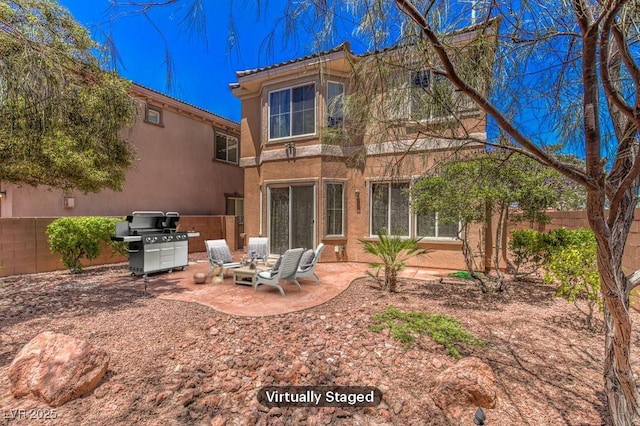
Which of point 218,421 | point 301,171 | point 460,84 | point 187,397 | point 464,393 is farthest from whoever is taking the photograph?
point 301,171

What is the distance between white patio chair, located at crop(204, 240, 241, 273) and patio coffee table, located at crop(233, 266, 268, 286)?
565 mm

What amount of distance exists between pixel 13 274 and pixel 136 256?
402 cm

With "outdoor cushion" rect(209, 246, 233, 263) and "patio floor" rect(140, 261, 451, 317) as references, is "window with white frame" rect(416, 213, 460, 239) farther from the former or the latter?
"outdoor cushion" rect(209, 246, 233, 263)

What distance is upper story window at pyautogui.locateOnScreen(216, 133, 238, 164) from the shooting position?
1815 centimetres

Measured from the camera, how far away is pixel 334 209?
452 inches

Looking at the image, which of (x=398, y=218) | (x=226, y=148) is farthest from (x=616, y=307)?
(x=226, y=148)

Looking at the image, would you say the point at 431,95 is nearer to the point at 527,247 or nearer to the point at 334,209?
the point at 527,247

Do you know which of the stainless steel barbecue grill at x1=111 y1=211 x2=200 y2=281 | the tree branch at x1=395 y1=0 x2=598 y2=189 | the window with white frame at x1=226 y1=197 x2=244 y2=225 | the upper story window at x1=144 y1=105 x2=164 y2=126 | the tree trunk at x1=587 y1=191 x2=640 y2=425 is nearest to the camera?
the tree branch at x1=395 y1=0 x2=598 y2=189

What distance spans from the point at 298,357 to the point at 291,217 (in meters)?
7.88

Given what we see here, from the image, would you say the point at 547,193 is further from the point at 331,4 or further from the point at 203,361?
the point at 203,361

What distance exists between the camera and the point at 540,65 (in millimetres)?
2926

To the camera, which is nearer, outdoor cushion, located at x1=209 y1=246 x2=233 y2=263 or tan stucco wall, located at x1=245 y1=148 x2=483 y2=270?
outdoor cushion, located at x1=209 y1=246 x2=233 y2=263

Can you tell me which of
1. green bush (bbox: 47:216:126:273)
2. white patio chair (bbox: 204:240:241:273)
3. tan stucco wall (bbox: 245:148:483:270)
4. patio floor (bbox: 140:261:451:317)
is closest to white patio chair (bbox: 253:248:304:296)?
patio floor (bbox: 140:261:451:317)

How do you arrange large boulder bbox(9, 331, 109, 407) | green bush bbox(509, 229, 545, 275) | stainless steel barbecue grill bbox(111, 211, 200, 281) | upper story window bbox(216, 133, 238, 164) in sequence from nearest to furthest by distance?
large boulder bbox(9, 331, 109, 407), green bush bbox(509, 229, 545, 275), stainless steel barbecue grill bbox(111, 211, 200, 281), upper story window bbox(216, 133, 238, 164)
